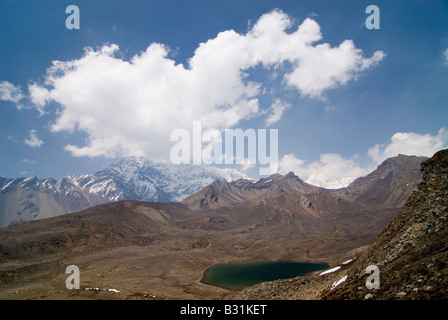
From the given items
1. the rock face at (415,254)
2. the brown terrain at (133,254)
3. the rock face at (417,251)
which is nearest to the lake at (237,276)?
the brown terrain at (133,254)

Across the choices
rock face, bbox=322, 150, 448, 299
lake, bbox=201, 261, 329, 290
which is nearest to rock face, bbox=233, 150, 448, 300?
rock face, bbox=322, 150, 448, 299

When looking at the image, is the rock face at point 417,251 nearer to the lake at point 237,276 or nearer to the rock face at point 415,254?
the rock face at point 415,254

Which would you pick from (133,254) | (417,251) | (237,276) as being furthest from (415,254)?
(133,254)

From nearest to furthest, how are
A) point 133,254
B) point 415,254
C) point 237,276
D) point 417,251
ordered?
point 415,254, point 417,251, point 237,276, point 133,254

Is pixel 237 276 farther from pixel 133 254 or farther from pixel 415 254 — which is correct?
pixel 415 254

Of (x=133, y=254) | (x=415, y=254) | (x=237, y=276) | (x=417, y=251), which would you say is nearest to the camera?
(x=415, y=254)

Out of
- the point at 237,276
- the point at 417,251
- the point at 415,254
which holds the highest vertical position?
the point at 417,251

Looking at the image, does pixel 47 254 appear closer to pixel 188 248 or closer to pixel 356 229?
pixel 188 248

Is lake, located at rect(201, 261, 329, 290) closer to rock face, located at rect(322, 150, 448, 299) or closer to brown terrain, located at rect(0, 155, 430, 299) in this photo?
brown terrain, located at rect(0, 155, 430, 299)
